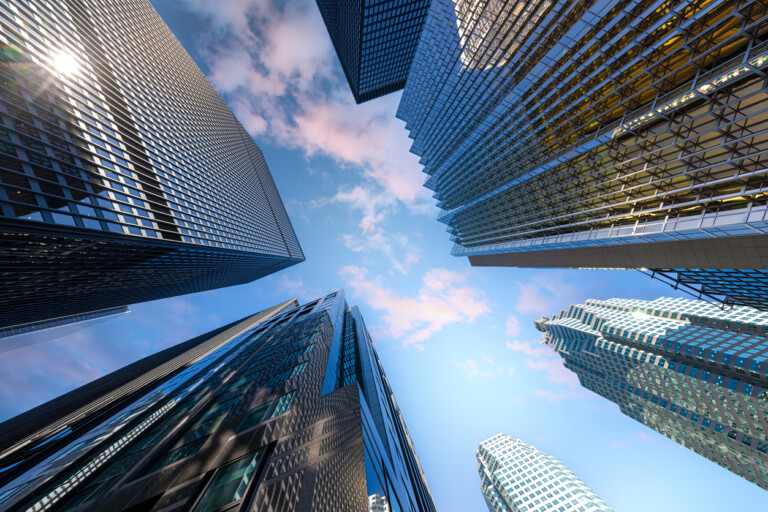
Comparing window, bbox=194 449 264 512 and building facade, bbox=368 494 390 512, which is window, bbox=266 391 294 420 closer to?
window, bbox=194 449 264 512

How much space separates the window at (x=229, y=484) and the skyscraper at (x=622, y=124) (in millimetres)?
37018

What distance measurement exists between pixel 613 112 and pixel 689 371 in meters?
95.2

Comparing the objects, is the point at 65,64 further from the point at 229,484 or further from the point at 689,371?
the point at 689,371

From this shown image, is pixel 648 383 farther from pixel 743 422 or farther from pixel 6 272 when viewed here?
pixel 6 272

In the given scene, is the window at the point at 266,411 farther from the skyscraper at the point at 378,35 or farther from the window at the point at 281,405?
the skyscraper at the point at 378,35

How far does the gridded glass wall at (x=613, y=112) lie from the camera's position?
22922 millimetres

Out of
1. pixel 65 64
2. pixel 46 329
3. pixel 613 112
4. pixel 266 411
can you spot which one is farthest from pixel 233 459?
pixel 46 329

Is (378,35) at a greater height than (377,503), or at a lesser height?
greater

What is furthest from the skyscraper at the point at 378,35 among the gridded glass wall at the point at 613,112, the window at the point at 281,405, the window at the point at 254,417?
the window at the point at 254,417

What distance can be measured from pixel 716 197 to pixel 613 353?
111m

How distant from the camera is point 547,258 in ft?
200

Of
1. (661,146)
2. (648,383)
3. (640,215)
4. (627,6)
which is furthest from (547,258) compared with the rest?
(648,383)

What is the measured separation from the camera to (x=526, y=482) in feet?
372

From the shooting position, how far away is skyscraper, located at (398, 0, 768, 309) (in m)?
23.1
